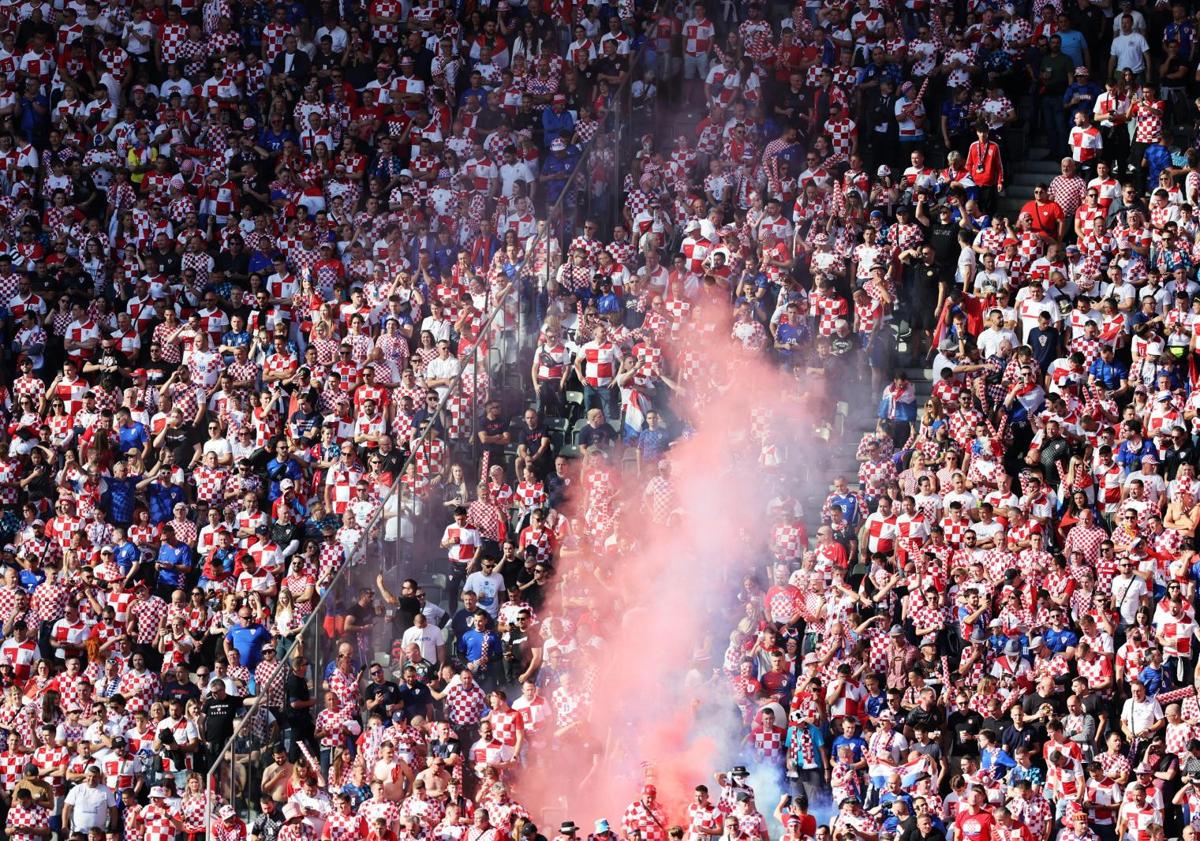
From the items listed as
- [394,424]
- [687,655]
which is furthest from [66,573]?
[687,655]

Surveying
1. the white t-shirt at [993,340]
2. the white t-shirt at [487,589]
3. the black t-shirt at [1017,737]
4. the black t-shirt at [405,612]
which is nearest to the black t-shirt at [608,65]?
the white t-shirt at [993,340]

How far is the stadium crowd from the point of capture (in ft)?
73.4

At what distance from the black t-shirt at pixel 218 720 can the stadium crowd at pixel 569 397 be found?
0.14ft

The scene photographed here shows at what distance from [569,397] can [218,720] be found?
4.69 meters

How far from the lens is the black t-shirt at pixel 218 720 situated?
78.3 feet

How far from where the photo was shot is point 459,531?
81.5ft

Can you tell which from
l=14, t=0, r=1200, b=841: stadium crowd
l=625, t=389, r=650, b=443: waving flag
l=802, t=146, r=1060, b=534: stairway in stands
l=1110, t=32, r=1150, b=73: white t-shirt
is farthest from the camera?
l=1110, t=32, r=1150, b=73: white t-shirt

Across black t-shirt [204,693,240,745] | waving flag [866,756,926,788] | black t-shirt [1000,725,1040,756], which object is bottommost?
waving flag [866,756,926,788]

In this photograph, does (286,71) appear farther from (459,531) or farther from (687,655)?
(687,655)

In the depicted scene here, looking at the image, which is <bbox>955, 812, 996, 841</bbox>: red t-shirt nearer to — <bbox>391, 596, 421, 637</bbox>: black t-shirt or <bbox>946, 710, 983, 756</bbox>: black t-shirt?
<bbox>946, 710, 983, 756</bbox>: black t-shirt

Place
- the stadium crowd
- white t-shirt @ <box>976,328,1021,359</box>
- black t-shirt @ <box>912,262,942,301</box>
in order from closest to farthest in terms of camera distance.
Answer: the stadium crowd
white t-shirt @ <box>976,328,1021,359</box>
black t-shirt @ <box>912,262,942,301</box>

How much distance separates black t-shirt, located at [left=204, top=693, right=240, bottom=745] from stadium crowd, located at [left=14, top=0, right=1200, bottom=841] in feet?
0.14

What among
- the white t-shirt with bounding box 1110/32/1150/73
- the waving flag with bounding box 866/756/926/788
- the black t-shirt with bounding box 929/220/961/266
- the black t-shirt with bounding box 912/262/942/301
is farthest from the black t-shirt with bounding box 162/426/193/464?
the white t-shirt with bounding box 1110/32/1150/73

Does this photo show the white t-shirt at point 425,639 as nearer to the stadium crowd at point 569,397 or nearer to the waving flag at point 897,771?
the stadium crowd at point 569,397
